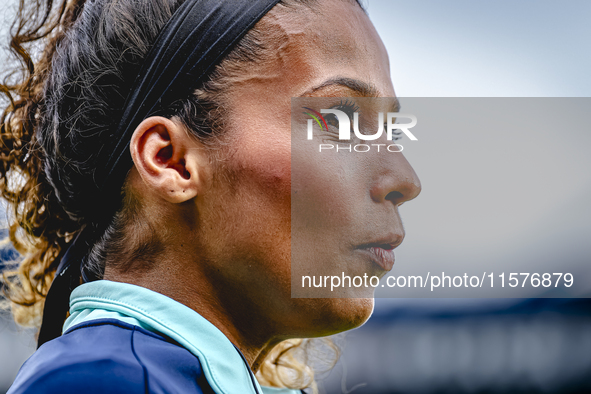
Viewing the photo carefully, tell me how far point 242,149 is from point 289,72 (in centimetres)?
25

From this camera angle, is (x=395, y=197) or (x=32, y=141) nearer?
(x=395, y=197)

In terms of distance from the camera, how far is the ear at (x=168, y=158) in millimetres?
1316

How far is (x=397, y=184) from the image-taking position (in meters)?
1.38

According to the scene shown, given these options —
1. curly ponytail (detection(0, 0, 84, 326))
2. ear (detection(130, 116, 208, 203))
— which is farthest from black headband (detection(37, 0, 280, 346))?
curly ponytail (detection(0, 0, 84, 326))

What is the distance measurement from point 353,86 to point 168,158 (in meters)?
0.54

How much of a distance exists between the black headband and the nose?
546 millimetres

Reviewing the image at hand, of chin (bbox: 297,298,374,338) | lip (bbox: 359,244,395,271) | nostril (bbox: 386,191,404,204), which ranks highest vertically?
nostril (bbox: 386,191,404,204)

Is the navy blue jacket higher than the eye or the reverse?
the reverse

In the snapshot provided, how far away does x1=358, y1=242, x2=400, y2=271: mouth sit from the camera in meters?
1.34

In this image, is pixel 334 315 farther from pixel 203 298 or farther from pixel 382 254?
pixel 203 298

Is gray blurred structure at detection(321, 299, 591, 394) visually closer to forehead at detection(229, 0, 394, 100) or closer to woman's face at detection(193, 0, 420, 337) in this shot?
woman's face at detection(193, 0, 420, 337)

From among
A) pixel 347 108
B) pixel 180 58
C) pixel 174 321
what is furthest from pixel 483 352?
pixel 180 58

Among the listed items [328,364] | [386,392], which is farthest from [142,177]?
[386,392]

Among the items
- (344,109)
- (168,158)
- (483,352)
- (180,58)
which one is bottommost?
(483,352)
